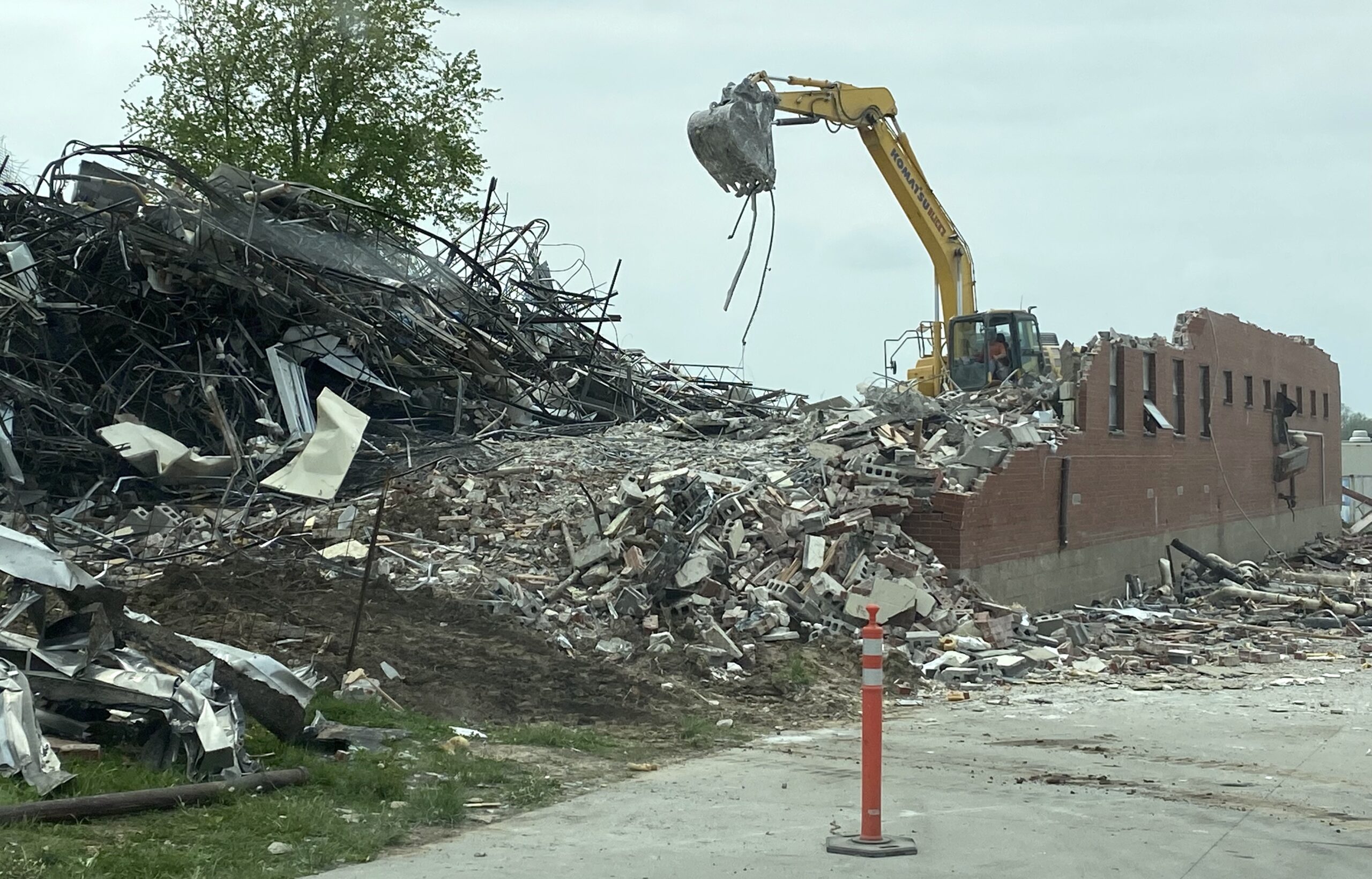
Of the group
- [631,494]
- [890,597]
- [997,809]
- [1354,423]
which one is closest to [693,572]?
[631,494]

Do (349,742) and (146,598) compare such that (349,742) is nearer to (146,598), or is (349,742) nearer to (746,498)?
(146,598)

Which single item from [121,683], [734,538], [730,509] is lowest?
[121,683]

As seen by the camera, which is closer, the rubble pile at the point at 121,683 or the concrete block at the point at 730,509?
the rubble pile at the point at 121,683

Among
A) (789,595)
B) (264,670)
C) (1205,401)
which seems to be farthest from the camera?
(1205,401)

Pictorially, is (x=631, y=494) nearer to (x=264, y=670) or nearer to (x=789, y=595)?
(x=789, y=595)

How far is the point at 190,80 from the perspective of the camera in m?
37.8

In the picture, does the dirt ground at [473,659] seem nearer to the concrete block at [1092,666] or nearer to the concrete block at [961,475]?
the concrete block at [1092,666]

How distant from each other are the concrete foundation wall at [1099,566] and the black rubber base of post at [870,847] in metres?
9.85

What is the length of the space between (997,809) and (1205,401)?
2283 cm

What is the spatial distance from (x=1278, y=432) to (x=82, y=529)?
1131 inches

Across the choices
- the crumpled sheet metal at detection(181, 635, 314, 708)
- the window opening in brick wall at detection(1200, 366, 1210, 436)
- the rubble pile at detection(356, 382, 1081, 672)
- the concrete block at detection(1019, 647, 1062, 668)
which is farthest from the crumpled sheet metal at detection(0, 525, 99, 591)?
the window opening in brick wall at detection(1200, 366, 1210, 436)

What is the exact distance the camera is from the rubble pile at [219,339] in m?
17.9

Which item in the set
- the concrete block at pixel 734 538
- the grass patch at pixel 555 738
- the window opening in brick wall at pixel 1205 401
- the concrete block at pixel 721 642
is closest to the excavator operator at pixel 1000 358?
the window opening in brick wall at pixel 1205 401

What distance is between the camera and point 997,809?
25.6ft
